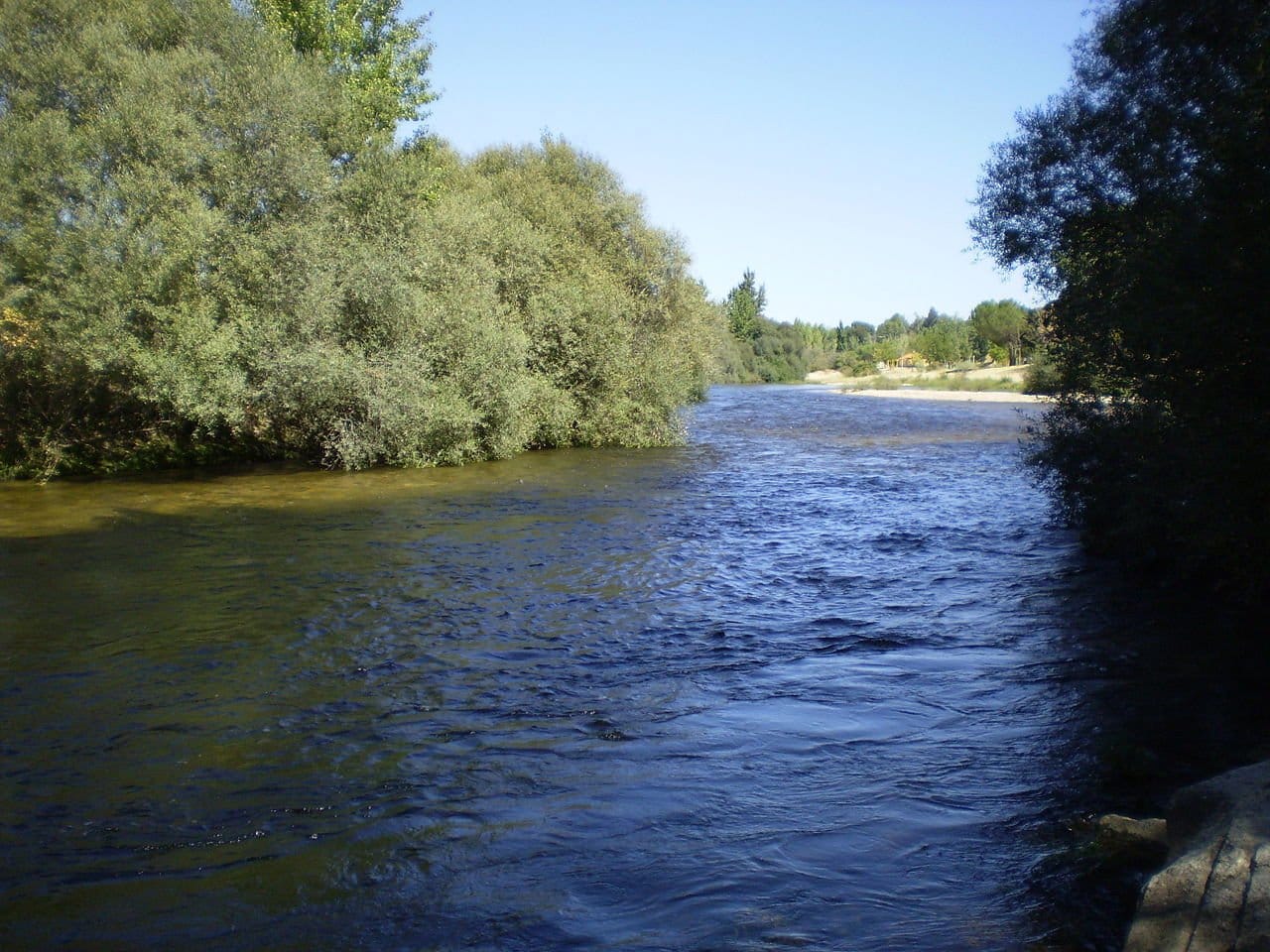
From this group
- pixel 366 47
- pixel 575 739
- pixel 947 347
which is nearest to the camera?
pixel 575 739

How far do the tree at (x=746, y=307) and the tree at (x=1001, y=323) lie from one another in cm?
3279

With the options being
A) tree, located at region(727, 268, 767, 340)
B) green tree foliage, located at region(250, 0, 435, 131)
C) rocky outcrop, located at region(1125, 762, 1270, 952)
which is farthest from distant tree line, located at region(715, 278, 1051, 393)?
rocky outcrop, located at region(1125, 762, 1270, 952)

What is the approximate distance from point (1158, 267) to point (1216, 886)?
7177 mm

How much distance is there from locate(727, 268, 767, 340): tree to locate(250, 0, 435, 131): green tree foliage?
335 feet

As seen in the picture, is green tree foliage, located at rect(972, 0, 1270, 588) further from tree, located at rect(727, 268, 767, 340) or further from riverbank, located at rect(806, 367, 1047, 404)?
tree, located at rect(727, 268, 767, 340)

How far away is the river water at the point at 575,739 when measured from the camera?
5.61 meters

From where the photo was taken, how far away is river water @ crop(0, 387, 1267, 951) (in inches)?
221

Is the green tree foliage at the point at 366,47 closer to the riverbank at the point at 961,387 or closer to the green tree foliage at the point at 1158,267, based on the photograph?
the green tree foliage at the point at 1158,267

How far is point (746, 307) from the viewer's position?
14950cm

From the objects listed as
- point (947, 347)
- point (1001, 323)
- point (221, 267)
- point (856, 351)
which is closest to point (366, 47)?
point (221, 267)

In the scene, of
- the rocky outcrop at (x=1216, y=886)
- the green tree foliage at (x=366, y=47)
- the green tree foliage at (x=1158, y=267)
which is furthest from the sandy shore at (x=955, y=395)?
the rocky outcrop at (x=1216, y=886)

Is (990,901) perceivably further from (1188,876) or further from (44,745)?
(44,745)

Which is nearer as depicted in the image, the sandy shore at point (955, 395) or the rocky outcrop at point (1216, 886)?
the rocky outcrop at point (1216, 886)

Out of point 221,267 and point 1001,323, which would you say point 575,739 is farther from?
point 1001,323
